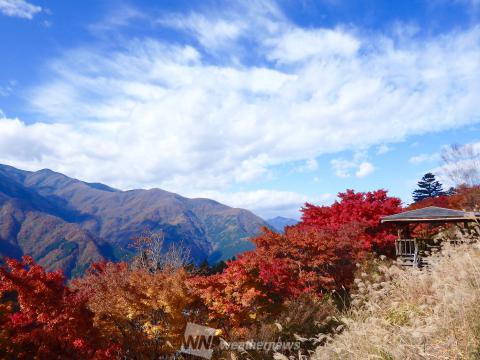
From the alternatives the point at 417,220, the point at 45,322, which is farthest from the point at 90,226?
the point at 45,322

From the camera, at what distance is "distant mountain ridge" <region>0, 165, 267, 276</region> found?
85.4 m

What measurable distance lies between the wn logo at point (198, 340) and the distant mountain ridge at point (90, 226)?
44.6m

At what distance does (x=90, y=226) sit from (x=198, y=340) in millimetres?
158554

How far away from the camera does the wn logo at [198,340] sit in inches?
251

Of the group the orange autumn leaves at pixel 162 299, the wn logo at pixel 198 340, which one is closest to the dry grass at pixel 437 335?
the wn logo at pixel 198 340

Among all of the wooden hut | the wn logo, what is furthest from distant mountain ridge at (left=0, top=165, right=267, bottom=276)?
the wn logo

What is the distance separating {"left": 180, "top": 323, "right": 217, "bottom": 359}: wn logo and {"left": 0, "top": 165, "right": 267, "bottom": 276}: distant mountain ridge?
146ft

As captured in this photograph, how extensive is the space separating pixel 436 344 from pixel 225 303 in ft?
13.7

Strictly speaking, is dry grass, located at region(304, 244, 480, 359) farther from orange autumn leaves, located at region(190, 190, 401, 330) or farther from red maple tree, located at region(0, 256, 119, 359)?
red maple tree, located at region(0, 256, 119, 359)

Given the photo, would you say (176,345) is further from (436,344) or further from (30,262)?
(436,344)

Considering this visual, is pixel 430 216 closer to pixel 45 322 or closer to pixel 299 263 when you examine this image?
pixel 299 263

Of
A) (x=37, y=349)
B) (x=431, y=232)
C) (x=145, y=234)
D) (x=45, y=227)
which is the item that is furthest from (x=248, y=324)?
(x=45, y=227)

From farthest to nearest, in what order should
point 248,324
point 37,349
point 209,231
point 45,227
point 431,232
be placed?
point 209,231, point 45,227, point 431,232, point 248,324, point 37,349

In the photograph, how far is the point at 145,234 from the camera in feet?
70.3
